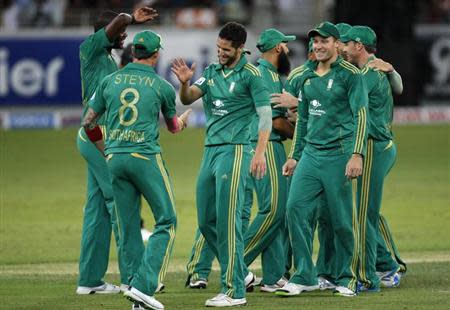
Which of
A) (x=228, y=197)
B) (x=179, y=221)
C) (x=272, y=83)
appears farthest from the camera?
(x=179, y=221)

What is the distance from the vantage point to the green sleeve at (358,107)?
427 inches

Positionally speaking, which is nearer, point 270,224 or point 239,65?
point 239,65

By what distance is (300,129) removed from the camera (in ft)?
37.3

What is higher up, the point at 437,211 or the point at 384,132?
the point at 384,132

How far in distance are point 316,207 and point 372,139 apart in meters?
1.03

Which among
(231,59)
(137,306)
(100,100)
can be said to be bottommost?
(137,306)

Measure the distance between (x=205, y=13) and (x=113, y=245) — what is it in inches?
685

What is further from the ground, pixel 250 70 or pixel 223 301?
pixel 250 70

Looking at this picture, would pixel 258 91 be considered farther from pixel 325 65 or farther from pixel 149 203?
pixel 149 203

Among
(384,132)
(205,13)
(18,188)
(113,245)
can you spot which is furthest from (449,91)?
(384,132)

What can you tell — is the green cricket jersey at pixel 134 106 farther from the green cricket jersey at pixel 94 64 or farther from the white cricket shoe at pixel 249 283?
the white cricket shoe at pixel 249 283

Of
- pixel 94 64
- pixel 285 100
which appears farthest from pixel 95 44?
pixel 285 100

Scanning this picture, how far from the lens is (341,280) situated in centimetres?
1115

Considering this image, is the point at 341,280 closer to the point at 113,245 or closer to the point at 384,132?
the point at 384,132
